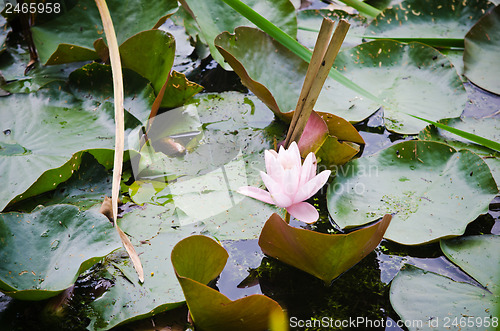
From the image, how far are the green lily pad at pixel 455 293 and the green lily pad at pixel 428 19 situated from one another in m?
1.07

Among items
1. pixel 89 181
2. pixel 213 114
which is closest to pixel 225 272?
pixel 89 181

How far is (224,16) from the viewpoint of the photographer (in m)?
1.73

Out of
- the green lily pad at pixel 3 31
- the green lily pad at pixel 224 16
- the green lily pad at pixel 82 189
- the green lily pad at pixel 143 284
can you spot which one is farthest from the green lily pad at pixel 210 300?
the green lily pad at pixel 3 31

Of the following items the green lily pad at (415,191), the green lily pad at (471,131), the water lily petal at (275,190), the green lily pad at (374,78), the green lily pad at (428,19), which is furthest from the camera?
the green lily pad at (428,19)

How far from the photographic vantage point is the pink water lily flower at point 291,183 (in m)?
0.98

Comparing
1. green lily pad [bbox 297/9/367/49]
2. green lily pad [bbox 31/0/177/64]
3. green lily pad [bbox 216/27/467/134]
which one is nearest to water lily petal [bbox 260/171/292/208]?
green lily pad [bbox 216/27/467/134]

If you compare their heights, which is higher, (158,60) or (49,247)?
(158,60)

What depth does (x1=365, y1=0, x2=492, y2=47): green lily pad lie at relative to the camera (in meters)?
1.85

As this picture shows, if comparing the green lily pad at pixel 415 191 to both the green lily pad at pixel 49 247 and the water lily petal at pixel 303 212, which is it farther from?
the green lily pad at pixel 49 247

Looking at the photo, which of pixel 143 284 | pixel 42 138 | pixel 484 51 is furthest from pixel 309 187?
pixel 484 51

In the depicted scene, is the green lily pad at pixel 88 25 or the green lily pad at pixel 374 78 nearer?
the green lily pad at pixel 374 78

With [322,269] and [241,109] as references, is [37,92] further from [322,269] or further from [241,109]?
[322,269]

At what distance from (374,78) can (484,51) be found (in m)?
0.49

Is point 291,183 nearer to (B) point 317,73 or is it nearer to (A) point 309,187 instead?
(A) point 309,187
